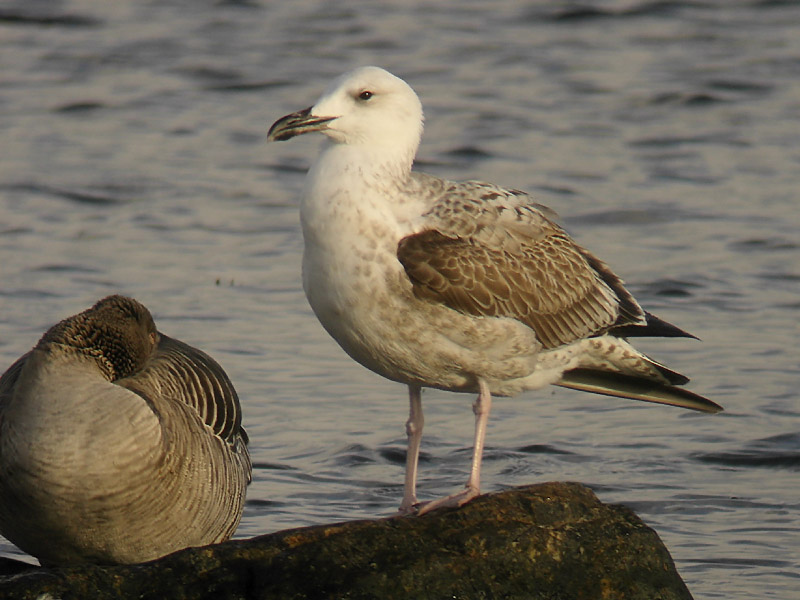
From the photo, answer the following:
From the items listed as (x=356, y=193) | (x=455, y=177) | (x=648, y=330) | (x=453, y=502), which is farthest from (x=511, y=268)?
(x=455, y=177)

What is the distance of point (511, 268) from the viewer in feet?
25.1

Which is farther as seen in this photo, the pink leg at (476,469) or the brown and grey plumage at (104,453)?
the pink leg at (476,469)

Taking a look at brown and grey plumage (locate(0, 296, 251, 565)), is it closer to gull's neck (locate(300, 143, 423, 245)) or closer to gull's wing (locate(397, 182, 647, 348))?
gull's neck (locate(300, 143, 423, 245))

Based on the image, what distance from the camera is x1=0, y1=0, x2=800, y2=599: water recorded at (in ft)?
29.9

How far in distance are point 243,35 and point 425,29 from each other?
84.5 inches

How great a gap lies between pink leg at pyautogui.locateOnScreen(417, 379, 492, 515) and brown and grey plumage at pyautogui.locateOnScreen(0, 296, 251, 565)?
3.20 ft

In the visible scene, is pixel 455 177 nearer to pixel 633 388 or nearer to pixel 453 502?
pixel 633 388

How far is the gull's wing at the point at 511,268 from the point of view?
23.6 ft

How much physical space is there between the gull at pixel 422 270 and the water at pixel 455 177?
124 cm

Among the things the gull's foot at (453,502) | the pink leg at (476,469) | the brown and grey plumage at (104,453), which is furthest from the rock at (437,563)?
the brown and grey plumage at (104,453)

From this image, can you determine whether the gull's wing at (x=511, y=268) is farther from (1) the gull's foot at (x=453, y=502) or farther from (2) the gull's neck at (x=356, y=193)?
(1) the gull's foot at (x=453, y=502)

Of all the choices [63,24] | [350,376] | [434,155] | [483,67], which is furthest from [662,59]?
[350,376]

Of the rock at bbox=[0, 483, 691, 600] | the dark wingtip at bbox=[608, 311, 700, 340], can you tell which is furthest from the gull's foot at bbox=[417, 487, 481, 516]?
the dark wingtip at bbox=[608, 311, 700, 340]

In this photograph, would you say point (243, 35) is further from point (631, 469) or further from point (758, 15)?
point (631, 469)
